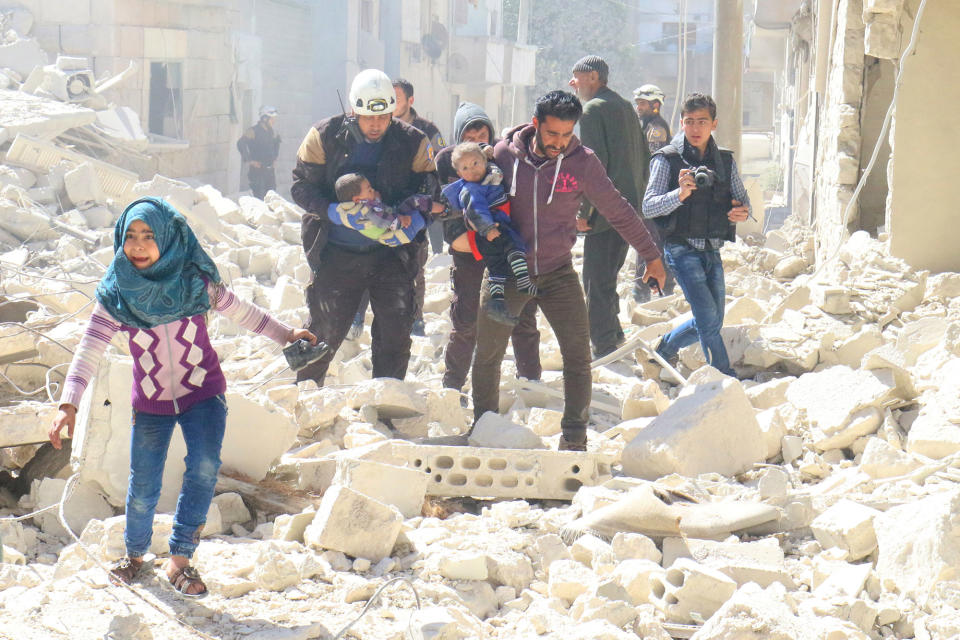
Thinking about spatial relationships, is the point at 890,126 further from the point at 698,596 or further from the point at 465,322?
the point at 698,596

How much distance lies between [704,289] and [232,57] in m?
16.3

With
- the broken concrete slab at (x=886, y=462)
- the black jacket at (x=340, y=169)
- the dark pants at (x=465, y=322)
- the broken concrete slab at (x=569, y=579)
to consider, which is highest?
the black jacket at (x=340, y=169)

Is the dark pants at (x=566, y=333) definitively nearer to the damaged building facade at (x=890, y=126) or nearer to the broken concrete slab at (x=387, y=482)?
the broken concrete slab at (x=387, y=482)

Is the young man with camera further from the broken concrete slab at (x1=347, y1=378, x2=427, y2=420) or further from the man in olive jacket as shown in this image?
the broken concrete slab at (x1=347, y1=378, x2=427, y2=420)

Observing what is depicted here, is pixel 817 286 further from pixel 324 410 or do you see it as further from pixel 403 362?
pixel 324 410

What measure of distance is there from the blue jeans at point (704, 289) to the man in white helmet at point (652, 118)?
10.6ft

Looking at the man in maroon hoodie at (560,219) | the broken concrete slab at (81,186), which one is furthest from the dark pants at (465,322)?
the broken concrete slab at (81,186)

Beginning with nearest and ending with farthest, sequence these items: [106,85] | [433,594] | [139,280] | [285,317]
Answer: [139,280] → [433,594] → [285,317] → [106,85]

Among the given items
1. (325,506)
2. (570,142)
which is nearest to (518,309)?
(570,142)

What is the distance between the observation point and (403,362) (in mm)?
5977

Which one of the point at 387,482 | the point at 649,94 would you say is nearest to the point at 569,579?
the point at 387,482

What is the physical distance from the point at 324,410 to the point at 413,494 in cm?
111

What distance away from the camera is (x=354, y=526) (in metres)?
4.02

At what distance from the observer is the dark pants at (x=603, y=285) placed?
713 cm
